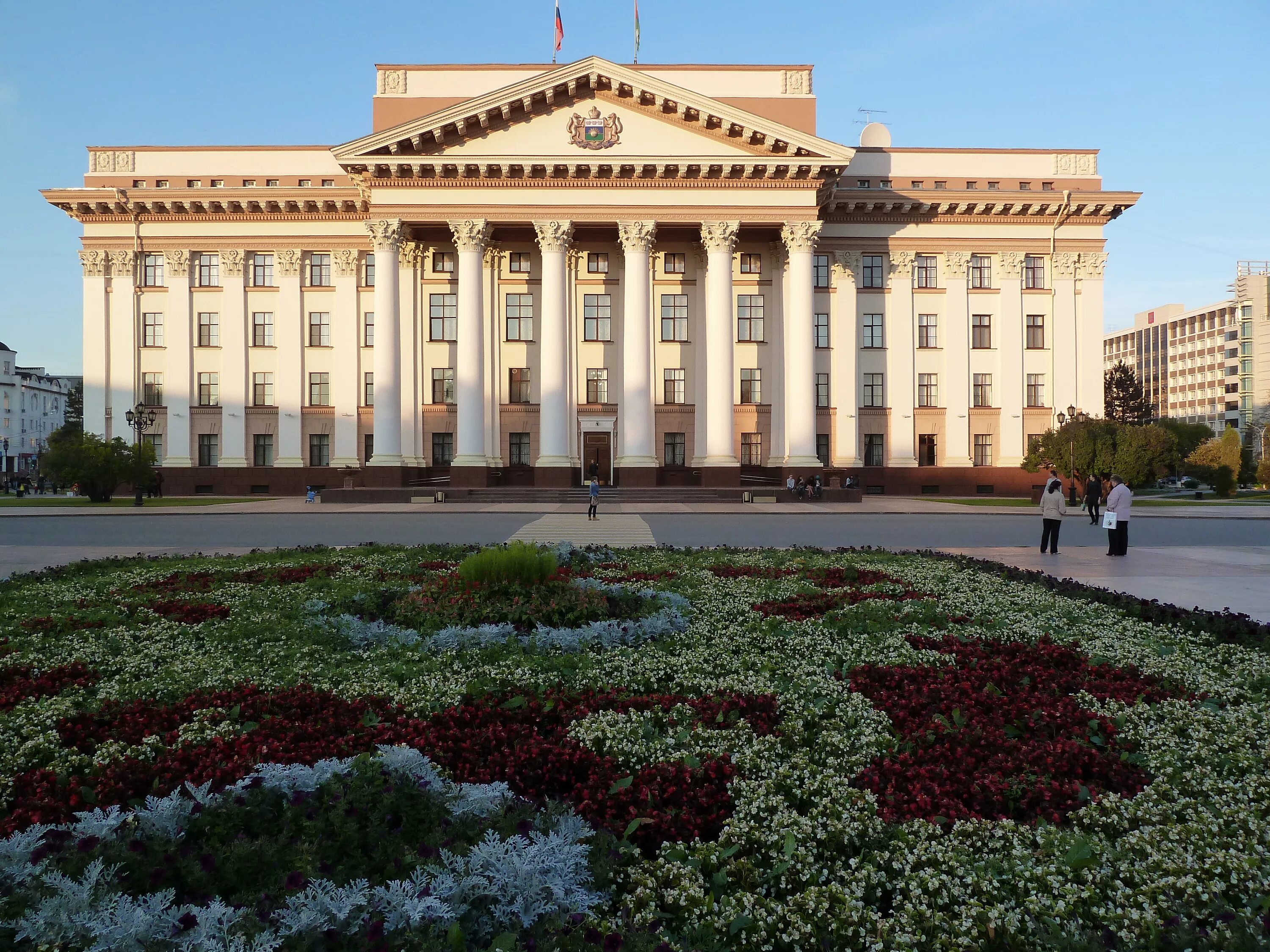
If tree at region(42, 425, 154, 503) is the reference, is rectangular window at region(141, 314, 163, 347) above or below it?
above

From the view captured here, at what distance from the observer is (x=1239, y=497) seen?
180ft

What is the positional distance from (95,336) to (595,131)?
101 feet

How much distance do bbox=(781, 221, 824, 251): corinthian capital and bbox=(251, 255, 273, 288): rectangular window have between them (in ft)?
94.0

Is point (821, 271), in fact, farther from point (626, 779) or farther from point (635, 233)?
point (626, 779)

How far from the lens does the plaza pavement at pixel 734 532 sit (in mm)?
14133

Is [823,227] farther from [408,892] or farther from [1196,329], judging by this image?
[1196,329]

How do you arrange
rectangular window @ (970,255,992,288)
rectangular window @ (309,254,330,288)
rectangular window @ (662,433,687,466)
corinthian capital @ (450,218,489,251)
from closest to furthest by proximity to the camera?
1. corinthian capital @ (450,218,489,251)
2. rectangular window @ (662,433,687,466)
3. rectangular window @ (309,254,330,288)
4. rectangular window @ (970,255,992,288)

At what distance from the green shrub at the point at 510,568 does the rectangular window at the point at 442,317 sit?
123 feet

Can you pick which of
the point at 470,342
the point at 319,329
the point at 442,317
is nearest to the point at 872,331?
the point at 470,342

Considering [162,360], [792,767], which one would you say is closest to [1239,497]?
[792,767]

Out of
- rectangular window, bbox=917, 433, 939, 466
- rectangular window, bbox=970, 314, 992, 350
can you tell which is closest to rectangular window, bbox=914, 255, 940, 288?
rectangular window, bbox=970, 314, 992, 350

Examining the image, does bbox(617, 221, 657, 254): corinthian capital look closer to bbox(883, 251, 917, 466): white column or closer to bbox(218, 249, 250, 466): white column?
bbox(883, 251, 917, 466): white column

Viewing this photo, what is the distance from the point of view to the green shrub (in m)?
9.09

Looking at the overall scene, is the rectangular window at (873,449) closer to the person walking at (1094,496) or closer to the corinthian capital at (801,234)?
the corinthian capital at (801,234)
